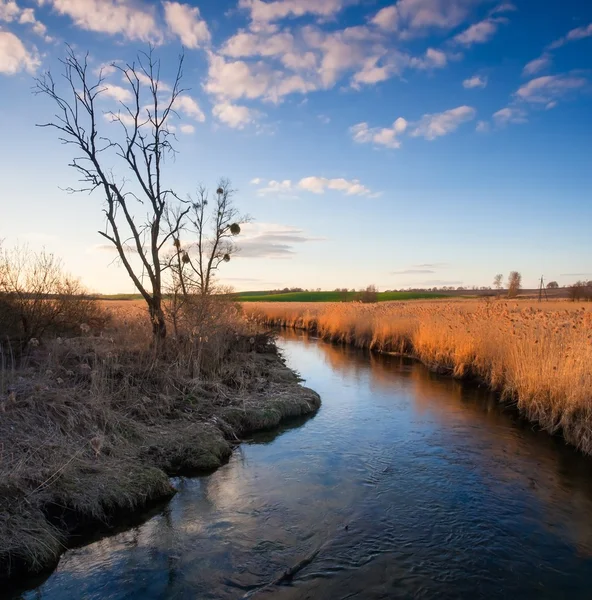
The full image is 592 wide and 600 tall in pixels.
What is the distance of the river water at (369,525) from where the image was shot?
186 inches

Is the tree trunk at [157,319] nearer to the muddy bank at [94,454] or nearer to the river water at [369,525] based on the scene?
the muddy bank at [94,454]

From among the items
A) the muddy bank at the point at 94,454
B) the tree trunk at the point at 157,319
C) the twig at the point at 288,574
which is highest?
the tree trunk at the point at 157,319

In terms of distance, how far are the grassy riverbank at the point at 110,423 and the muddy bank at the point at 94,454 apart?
0.05 feet

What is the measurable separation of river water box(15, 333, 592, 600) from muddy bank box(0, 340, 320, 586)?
15.3 inches

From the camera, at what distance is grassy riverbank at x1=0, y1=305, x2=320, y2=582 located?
5.43 metres

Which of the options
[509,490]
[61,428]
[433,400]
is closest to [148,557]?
[61,428]

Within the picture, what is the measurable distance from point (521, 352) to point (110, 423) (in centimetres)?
979

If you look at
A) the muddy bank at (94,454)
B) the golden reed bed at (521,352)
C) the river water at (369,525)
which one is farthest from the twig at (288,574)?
the golden reed bed at (521,352)

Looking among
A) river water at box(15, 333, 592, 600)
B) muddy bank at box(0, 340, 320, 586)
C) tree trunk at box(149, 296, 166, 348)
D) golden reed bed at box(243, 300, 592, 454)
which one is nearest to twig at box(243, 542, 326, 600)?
river water at box(15, 333, 592, 600)

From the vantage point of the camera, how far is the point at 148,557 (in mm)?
5133

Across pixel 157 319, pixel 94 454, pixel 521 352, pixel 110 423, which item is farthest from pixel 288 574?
pixel 157 319

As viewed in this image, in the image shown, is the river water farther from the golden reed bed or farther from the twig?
the golden reed bed

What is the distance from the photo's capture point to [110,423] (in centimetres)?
785

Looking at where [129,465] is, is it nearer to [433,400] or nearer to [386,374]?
[433,400]
